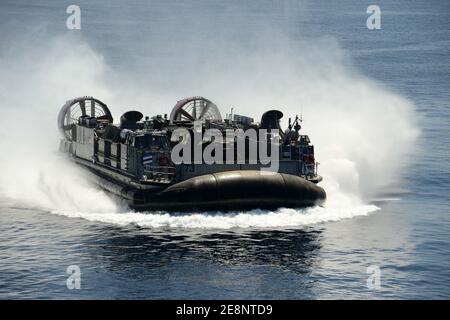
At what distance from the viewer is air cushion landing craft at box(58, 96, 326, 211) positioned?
45.8m

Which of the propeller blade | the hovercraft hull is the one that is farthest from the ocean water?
the propeller blade

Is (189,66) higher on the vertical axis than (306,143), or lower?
higher

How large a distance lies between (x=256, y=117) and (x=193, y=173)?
24639 millimetres

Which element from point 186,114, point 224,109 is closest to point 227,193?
point 186,114

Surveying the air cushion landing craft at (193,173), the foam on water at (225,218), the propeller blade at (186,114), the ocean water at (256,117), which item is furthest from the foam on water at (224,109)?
the propeller blade at (186,114)

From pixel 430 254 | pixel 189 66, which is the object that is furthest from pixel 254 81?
pixel 430 254

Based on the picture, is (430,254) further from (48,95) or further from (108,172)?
(48,95)

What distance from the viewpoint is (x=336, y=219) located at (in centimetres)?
4650

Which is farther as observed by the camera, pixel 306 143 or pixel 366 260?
pixel 306 143

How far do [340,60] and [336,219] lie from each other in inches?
2281

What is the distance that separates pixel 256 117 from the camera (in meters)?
70.9

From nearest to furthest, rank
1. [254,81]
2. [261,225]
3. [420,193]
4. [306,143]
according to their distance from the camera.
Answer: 1. [261,225]
2. [306,143]
3. [420,193]
4. [254,81]

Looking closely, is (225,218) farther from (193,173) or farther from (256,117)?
(256,117)

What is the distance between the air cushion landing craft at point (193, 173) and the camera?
45750 millimetres
